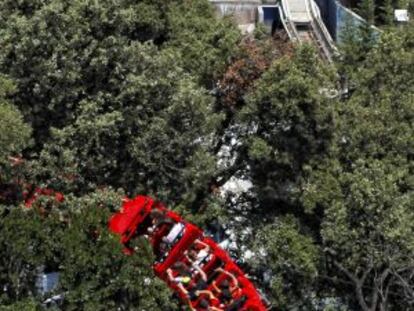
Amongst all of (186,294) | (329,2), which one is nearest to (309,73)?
(186,294)

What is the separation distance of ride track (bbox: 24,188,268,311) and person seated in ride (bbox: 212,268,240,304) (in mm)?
20

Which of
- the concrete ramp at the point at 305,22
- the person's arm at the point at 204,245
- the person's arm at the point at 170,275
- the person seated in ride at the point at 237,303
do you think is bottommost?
the concrete ramp at the point at 305,22

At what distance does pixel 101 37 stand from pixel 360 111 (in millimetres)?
4234

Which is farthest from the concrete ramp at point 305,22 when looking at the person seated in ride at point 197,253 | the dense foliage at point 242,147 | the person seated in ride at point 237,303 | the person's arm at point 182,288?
the person's arm at point 182,288

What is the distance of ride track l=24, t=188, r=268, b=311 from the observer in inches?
457

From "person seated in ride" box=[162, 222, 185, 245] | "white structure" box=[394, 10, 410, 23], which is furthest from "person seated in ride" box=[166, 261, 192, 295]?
"white structure" box=[394, 10, 410, 23]

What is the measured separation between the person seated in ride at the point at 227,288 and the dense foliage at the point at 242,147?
791 mm

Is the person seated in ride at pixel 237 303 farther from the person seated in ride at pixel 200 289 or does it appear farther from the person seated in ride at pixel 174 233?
the person seated in ride at pixel 174 233

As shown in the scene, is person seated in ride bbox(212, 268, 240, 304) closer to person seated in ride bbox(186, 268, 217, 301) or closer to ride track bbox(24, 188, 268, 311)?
ride track bbox(24, 188, 268, 311)

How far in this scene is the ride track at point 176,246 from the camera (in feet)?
38.1

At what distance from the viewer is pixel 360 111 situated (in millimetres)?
13062

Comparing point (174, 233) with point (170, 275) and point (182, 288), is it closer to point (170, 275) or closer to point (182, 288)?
point (170, 275)

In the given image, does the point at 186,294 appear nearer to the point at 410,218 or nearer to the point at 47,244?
the point at 47,244

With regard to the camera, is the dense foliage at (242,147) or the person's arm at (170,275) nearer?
the person's arm at (170,275)
